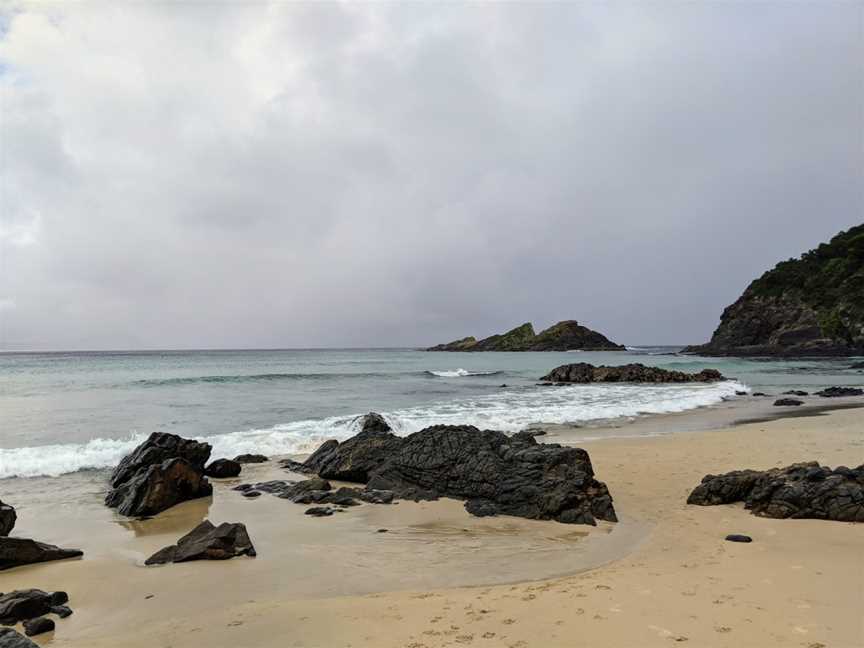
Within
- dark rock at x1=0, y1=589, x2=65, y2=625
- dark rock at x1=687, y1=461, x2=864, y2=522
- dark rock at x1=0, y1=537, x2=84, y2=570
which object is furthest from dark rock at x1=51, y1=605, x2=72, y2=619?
dark rock at x1=687, y1=461, x2=864, y2=522

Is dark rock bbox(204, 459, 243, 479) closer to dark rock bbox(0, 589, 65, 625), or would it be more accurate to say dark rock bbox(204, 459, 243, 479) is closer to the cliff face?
dark rock bbox(0, 589, 65, 625)

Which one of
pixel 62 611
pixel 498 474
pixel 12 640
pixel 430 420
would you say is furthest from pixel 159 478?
pixel 430 420

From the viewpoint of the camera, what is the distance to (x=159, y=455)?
11.2 m

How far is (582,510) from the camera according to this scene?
825cm

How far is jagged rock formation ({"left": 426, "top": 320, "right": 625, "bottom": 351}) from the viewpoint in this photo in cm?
14725

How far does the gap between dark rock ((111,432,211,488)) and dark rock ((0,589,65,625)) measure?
5.18 metres

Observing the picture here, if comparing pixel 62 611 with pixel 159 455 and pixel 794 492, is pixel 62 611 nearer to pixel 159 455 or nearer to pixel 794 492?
pixel 159 455

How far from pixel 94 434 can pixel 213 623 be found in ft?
51.8

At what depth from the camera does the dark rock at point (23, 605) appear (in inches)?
200

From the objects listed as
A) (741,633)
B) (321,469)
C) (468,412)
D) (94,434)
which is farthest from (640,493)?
(94,434)

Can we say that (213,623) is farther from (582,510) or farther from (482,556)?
(582,510)

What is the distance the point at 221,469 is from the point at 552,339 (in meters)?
141

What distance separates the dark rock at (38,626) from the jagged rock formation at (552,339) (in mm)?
145989

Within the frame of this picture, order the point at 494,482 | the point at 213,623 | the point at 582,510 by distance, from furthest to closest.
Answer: the point at 494,482 → the point at 582,510 → the point at 213,623
